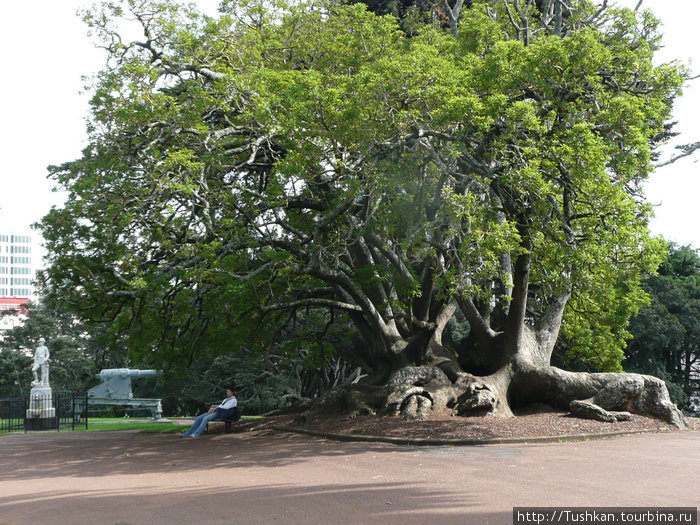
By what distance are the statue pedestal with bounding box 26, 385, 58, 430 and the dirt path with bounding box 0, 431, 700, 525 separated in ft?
36.9

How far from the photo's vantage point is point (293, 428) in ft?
55.9

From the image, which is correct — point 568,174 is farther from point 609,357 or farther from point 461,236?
point 609,357

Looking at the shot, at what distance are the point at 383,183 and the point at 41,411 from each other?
58.9ft

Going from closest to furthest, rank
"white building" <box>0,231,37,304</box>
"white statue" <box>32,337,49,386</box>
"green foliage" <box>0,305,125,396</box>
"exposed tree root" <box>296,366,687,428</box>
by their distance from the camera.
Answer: "exposed tree root" <box>296,366,687,428</box>, "white statue" <box>32,337,49,386</box>, "green foliage" <box>0,305,125,396</box>, "white building" <box>0,231,37,304</box>

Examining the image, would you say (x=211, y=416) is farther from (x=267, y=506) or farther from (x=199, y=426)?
(x=267, y=506)

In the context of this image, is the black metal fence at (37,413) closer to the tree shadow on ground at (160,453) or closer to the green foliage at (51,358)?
the tree shadow on ground at (160,453)

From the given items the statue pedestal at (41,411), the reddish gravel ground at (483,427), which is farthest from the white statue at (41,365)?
the reddish gravel ground at (483,427)

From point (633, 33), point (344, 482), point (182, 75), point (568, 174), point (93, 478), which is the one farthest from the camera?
point (182, 75)

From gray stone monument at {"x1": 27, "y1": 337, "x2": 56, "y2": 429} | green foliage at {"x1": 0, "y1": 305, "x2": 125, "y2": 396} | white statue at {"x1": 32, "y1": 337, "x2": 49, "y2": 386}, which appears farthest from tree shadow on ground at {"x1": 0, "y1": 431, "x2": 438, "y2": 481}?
green foliage at {"x1": 0, "y1": 305, "x2": 125, "y2": 396}

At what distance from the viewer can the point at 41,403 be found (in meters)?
25.3

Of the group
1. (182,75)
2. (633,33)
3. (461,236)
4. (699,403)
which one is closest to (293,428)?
(461,236)

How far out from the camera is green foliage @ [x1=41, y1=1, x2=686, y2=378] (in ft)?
46.2

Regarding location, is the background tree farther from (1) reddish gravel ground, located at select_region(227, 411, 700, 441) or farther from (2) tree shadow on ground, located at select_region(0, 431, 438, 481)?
(2) tree shadow on ground, located at select_region(0, 431, 438, 481)

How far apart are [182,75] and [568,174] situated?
1041 cm
